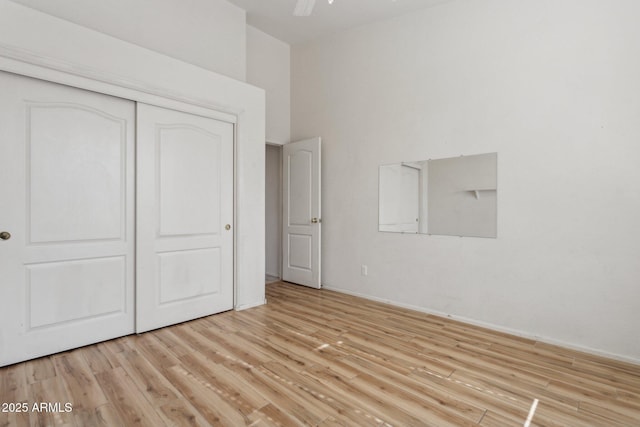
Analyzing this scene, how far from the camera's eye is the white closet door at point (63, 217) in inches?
98.1

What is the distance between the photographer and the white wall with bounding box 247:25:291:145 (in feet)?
15.9

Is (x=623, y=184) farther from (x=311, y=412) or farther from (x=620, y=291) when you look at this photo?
(x=311, y=412)

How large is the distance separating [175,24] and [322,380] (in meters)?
3.82

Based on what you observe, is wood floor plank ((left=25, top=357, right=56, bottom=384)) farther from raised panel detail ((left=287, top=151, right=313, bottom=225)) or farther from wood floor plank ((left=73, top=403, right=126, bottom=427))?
raised panel detail ((left=287, top=151, right=313, bottom=225))

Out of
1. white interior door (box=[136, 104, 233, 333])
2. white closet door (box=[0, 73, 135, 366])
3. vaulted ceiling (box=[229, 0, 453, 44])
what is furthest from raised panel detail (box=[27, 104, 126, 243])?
vaulted ceiling (box=[229, 0, 453, 44])

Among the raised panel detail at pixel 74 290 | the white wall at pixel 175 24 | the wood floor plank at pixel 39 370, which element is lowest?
the wood floor plank at pixel 39 370

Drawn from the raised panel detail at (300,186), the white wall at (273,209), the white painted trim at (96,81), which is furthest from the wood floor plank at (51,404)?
the white wall at (273,209)

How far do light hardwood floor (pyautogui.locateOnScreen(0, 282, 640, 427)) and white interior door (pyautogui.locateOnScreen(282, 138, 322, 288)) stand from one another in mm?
1692

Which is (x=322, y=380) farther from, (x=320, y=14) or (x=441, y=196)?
(x=320, y=14)

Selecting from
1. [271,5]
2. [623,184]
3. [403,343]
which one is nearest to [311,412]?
[403,343]

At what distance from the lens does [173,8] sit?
363 centimetres

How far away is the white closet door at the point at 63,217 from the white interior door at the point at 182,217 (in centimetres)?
14

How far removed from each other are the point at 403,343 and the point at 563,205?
1885mm

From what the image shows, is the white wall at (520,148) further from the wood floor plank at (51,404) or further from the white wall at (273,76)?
the wood floor plank at (51,404)
